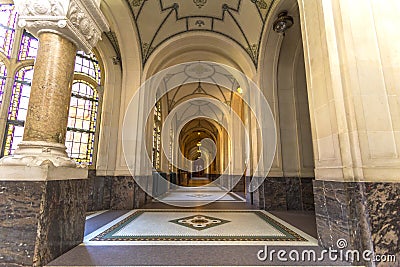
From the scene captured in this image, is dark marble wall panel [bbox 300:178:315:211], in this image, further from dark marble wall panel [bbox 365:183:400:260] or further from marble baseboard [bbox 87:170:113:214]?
marble baseboard [bbox 87:170:113:214]

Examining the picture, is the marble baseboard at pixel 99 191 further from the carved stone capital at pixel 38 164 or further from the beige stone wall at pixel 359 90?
Answer: the beige stone wall at pixel 359 90

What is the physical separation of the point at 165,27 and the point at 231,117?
20.4ft

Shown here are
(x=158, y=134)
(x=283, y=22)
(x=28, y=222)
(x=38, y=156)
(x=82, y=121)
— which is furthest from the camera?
(x=158, y=134)

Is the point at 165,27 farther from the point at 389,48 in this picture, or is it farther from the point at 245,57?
the point at 389,48

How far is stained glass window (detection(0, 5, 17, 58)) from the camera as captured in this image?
4730 mm

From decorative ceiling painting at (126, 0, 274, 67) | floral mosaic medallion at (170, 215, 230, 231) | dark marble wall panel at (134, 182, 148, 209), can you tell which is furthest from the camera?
decorative ceiling painting at (126, 0, 274, 67)

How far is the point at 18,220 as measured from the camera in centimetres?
194

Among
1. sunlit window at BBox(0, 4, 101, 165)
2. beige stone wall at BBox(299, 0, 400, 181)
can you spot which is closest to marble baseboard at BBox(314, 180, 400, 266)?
beige stone wall at BBox(299, 0, 400, 181)

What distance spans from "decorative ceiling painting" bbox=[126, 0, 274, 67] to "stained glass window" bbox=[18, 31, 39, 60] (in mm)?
2604

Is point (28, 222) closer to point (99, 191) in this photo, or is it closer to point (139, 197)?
point (99, 191)

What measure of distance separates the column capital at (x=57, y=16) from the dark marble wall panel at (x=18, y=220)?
1.83 meters

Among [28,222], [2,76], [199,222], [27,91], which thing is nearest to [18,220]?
[28,222]

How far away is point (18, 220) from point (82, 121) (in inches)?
173

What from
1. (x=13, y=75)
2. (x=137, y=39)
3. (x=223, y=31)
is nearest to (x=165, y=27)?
(x=137, y=39)
